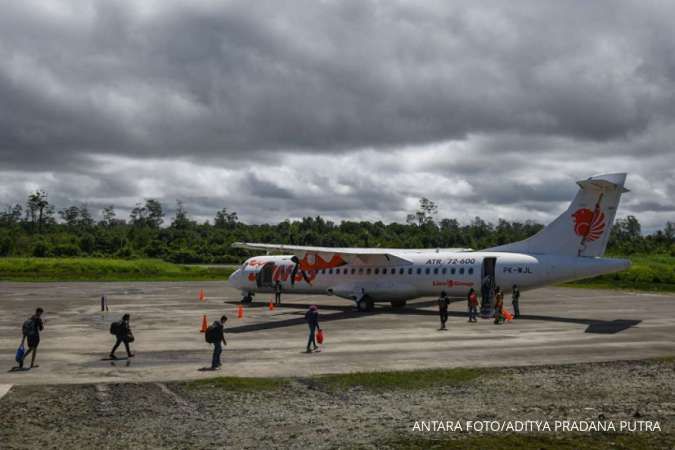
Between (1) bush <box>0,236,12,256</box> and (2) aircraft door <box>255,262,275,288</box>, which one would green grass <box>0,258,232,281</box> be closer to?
(1) bush <box>0,236,12,256</box>

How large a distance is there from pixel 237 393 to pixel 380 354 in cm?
668

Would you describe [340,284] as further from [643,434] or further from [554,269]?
[643,434]

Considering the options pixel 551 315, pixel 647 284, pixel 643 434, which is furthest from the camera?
pixel 647 284

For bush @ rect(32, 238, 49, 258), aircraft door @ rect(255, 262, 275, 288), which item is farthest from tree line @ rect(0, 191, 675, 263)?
aircraft door @ rect(255, 262, 275, 288)

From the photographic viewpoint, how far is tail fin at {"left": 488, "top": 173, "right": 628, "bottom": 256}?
93.8 ft

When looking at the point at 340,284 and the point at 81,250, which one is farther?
the point at 81,250

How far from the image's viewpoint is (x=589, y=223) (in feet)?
96.8

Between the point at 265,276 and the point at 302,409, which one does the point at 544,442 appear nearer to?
the point at 302,409

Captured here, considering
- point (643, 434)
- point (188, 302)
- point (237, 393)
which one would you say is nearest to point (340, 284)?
point (188, 302)

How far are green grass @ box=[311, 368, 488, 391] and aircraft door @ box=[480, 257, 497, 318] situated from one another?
14469 millimetres

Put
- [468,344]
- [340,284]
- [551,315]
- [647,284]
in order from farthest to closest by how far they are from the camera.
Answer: [647,284] → [340,284] → [551,315] → [468,344]

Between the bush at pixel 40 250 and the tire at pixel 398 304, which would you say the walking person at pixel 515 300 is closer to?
the tire at pixel 398 304

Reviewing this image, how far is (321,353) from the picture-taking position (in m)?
20.8

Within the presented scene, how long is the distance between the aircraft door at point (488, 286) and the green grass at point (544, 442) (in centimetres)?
2002
